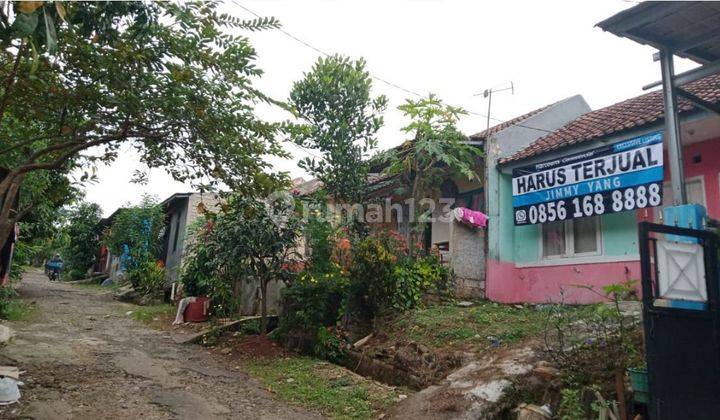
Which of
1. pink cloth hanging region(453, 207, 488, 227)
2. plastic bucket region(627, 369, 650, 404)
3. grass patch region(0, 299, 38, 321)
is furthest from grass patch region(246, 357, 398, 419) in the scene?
grass patch region(0, 299, 38, 321)

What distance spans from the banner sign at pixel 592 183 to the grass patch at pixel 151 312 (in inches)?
349

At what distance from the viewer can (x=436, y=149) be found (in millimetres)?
9648

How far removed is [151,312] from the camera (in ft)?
40.2

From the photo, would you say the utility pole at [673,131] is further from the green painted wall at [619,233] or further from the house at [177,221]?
the house at [177,221]

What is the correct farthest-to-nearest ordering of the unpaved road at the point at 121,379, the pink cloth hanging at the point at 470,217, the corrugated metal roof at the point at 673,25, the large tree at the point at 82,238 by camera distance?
the large tree at the point at 82,238 < the pink cloth hanging at the point at 470,217 < the unpaved road at the point at 121,379 < the corrugated metal roof at the point at 673,25

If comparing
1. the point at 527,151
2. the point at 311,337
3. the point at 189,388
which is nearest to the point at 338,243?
the point at 311,337

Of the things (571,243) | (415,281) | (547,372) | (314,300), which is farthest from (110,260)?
(547,372)

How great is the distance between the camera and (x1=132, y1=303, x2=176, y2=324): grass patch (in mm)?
11562

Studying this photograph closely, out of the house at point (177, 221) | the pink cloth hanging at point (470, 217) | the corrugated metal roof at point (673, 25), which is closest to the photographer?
the corrugated metal roof at point (673, 25)

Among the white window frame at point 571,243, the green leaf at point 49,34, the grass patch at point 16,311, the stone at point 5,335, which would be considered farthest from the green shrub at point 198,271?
the green leaf at point 49,34

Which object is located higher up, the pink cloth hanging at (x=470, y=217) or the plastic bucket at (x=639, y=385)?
the pink cloth hanging at (x=470, y=217)

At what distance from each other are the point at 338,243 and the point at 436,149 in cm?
278

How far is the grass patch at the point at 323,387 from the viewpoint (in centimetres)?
560

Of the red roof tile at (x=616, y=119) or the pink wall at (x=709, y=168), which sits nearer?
the pink wall at (x=709, y=168)
